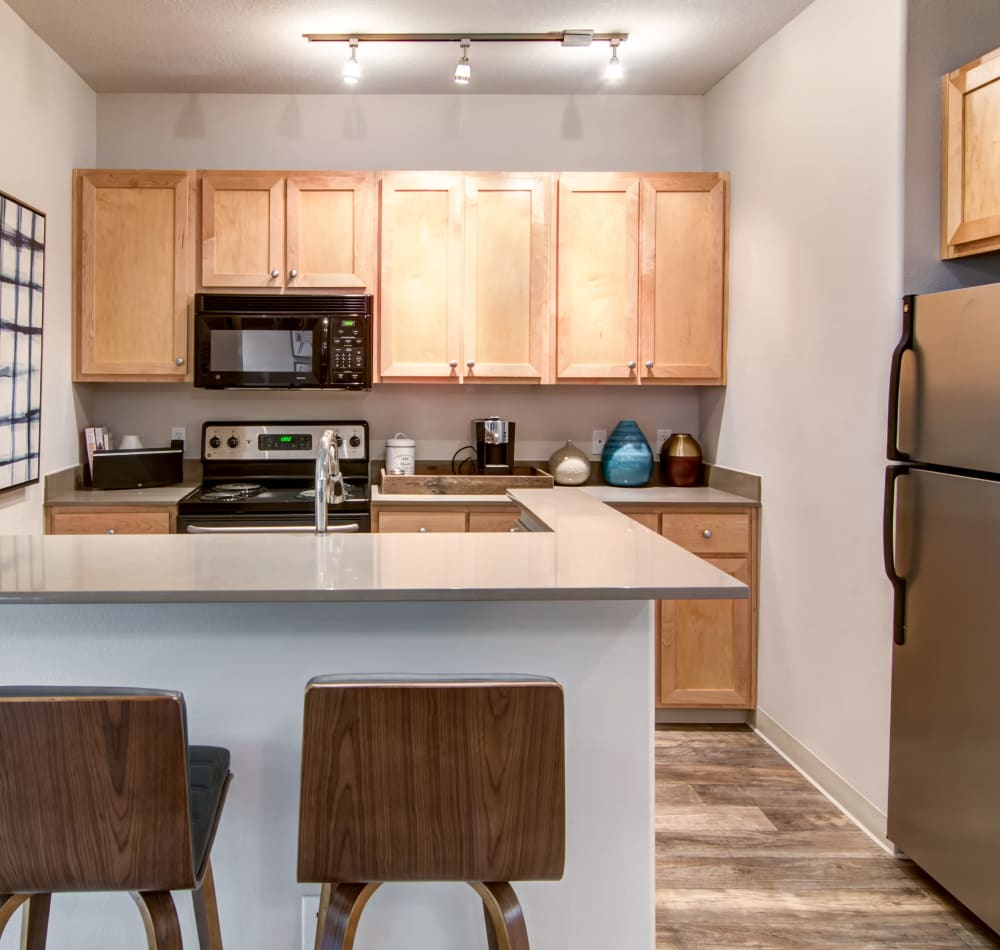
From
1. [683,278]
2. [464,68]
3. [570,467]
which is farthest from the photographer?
[570,467]

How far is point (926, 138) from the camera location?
8.89ft

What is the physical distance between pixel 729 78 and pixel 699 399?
1.37 metres

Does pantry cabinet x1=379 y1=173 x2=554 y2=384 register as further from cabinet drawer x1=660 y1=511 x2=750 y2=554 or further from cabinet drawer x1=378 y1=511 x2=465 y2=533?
cabinet drawer x1=660 y1=511 x2=750 y2=554

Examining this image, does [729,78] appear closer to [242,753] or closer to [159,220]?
[159,220]

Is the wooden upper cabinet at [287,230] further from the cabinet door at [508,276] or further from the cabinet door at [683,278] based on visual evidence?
the cabinet door at [683,278]

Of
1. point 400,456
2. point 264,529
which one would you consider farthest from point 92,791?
point 400,456

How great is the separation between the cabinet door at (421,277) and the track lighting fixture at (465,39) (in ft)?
1.77

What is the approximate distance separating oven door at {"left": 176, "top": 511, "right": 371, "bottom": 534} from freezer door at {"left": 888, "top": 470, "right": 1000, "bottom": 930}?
1992mm

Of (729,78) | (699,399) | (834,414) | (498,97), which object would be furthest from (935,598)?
(498,97)

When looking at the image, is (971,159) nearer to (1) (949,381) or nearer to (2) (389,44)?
(1) (949,381)

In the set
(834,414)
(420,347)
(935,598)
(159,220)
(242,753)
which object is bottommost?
(242,753)

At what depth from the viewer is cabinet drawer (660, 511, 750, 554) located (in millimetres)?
3795

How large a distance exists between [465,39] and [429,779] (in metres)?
2.94

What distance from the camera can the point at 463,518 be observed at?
3824mm
